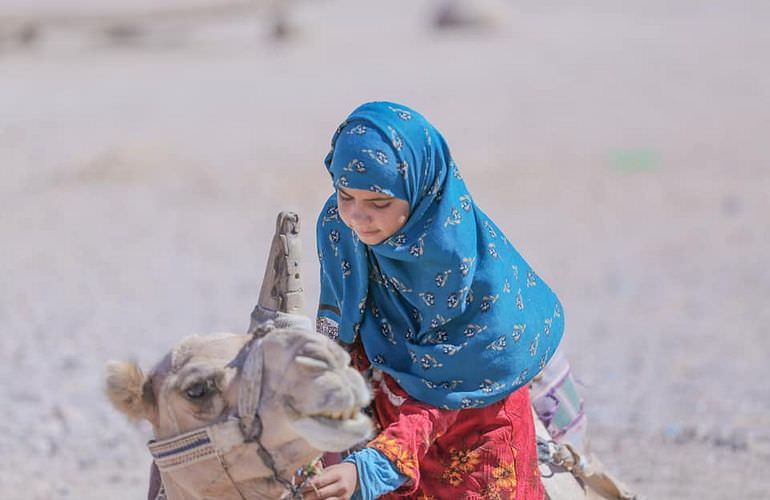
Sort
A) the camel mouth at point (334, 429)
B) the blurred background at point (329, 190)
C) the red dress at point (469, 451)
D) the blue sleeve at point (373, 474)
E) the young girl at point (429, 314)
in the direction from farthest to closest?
1. the blurred background at point (329, 190)
2. the red dress at point (469, 451)
3. the young girl at point (429, 314)
4. the blue sleeve at point (373, 474)
5. the camel mouth at point (334, 429)

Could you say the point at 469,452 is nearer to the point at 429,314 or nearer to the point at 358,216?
the point at 429,314

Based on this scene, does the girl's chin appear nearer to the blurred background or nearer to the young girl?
the young girl

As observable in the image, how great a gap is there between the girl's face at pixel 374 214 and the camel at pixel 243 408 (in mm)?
433

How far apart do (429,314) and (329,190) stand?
11991 millimetres

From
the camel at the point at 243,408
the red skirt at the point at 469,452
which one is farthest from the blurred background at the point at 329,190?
the camel at the point at 243,408

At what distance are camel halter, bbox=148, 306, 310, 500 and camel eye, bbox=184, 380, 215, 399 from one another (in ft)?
0.23

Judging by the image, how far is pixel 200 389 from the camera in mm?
2795

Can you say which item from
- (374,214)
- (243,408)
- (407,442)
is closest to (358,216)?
(374,214)

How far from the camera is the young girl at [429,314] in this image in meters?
3.24

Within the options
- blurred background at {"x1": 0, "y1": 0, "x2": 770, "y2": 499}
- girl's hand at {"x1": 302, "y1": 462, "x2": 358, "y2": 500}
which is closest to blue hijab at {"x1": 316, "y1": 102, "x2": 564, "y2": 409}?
girl's hand at {"x1": 302, "y1": 462, "x2": 358, "y2": 500}

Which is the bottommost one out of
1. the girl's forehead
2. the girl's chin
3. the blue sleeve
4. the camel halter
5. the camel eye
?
the blue sleeve

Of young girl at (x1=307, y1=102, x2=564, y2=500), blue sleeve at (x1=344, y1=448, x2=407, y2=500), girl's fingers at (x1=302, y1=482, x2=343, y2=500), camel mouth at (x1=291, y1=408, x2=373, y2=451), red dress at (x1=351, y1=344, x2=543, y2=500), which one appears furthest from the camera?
red dress at (x1=351, y1=344, x2=543, y2=500)

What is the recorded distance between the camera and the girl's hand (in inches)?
114

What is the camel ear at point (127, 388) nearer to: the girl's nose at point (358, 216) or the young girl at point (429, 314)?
the young girl at point (429, 314)
